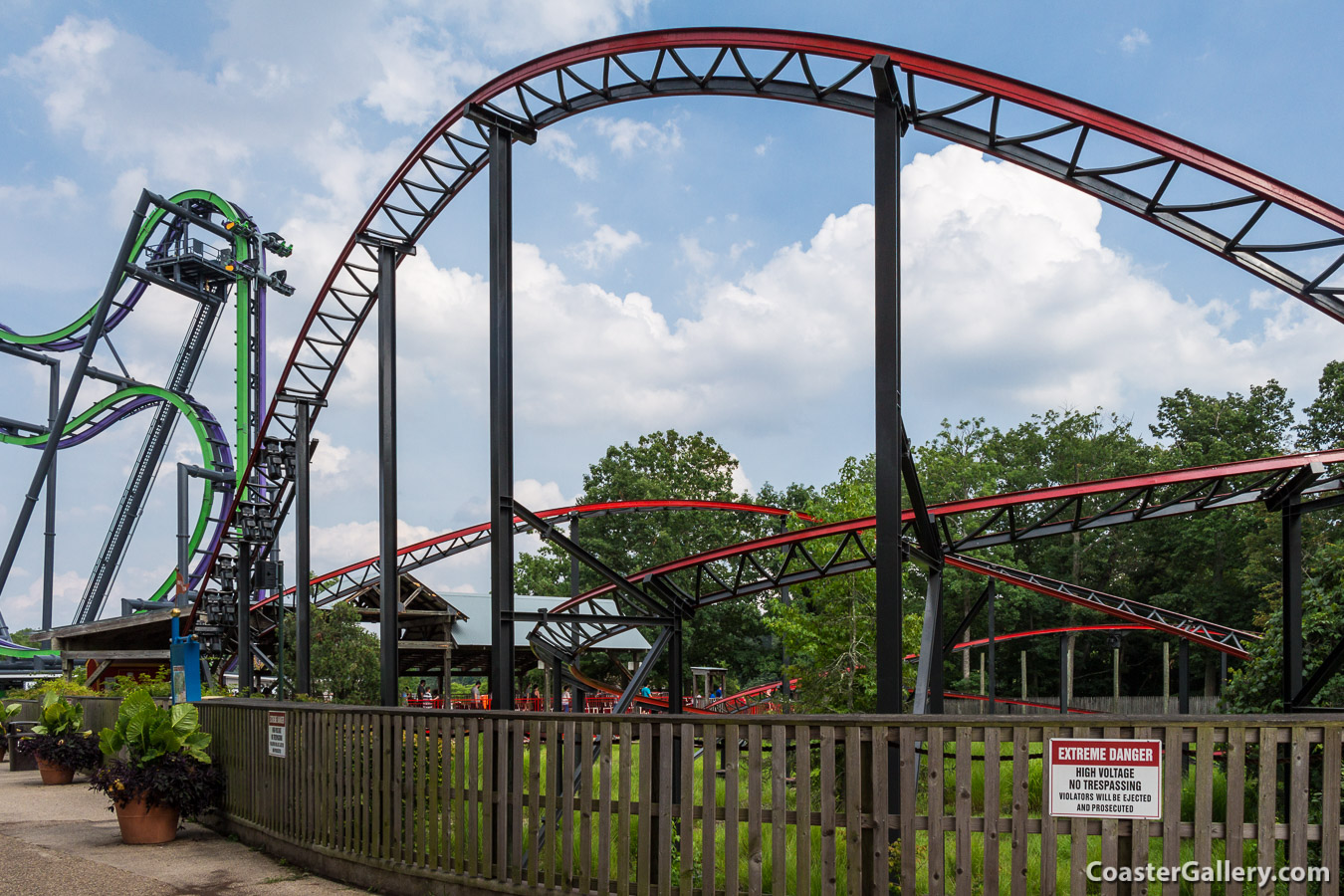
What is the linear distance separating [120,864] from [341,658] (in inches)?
586

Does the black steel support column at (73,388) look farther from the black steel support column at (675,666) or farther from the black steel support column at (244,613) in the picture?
the black steel support column at (675,666)

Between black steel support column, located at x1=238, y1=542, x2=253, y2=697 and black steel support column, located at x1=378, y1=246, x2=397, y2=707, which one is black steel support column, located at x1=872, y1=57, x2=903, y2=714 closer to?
black steel support column, located at x1=378, y1=246, x2=397, y2=707

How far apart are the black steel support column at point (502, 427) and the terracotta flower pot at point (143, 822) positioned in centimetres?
327

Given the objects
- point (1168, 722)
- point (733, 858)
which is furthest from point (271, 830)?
point (1168, 722)

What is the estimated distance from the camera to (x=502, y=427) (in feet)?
36.0

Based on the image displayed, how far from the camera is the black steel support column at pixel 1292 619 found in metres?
8.91

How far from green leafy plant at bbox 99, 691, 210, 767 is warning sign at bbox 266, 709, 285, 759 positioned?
1.09 m

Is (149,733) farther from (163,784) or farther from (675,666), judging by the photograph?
(675,666)

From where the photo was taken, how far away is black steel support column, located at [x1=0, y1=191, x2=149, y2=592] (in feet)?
111

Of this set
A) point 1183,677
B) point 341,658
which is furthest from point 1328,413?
point 341,658

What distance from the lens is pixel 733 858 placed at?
6297 millimetres

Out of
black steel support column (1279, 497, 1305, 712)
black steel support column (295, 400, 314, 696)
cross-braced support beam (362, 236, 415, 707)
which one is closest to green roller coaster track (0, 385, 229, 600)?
black steel support column (295, 400, 314, 696)

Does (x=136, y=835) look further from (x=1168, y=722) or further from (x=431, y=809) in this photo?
(x=1168, y=722)

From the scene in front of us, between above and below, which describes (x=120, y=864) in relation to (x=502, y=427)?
below
